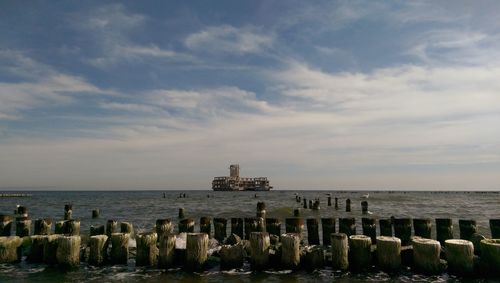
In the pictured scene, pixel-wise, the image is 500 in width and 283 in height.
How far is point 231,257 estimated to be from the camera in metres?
Answer: 12.0

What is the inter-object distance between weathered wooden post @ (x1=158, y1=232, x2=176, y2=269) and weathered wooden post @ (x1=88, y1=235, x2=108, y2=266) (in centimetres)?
213

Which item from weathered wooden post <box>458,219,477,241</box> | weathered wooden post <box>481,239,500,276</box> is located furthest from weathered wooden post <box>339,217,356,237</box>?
weathered wooden post <box>481,239,500,276</box>

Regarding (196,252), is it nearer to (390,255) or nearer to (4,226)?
(390,255)

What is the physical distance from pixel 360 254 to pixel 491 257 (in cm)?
365

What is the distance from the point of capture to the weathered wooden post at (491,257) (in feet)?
34.3

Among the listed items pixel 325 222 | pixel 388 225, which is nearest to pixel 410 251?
pixel 388 225

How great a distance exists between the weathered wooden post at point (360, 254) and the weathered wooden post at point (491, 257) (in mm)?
3219

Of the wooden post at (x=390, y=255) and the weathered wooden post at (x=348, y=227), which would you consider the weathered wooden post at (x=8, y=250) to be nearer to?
the weathered wooden post at (x=348, y=227)

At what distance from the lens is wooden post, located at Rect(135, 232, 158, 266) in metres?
12.0

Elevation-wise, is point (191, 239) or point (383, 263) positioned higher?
point (191, 239)

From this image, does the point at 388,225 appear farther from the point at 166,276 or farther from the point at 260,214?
the point at 260,214

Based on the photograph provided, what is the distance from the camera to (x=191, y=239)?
1174cm

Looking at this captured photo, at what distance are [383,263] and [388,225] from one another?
334 centimetres

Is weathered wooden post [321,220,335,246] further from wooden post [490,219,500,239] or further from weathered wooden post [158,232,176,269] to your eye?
weathered wooden post [158,232,176,269]
